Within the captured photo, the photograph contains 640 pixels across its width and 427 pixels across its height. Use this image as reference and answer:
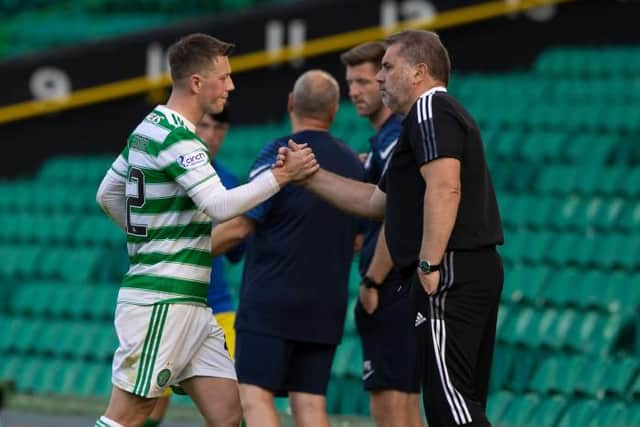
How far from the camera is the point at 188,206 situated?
18.2 ft

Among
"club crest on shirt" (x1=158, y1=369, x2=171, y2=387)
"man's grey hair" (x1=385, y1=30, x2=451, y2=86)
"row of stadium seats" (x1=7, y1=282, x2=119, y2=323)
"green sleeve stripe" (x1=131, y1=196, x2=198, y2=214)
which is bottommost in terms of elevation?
"row of stadium seats" (x1=7, y1=282, x2=119, y2=323)

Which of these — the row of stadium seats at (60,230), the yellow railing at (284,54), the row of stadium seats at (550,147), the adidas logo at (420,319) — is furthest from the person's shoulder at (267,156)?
the yellow railing at (284,54)

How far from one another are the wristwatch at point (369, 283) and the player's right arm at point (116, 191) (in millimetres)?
1228

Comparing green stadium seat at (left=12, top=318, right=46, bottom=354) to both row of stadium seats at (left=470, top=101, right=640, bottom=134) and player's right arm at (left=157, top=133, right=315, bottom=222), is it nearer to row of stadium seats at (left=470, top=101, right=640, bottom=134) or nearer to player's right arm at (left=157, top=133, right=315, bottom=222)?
row of stadium seats at (left=470, top=101, right=640, bottom=134)

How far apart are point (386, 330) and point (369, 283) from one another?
0.81 ft

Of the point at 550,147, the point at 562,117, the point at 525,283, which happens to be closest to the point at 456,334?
the point at 525,283

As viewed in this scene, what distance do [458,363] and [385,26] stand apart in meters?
8.57

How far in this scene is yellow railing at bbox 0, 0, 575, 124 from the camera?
43.9 ft

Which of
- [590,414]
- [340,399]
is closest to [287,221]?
[590,414]

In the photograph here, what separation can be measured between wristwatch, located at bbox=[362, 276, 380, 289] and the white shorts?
1.19m

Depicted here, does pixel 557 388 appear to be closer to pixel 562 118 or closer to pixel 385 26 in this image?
pixel 562 118

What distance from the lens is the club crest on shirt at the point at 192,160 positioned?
17.7 ft

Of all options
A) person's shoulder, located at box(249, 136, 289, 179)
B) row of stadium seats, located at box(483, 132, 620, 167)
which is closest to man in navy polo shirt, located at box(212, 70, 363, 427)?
person's shoulder, located at box(249, 136, 289, 179)

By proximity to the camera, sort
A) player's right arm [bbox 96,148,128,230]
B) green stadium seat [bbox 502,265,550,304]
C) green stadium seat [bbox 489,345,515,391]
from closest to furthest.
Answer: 1. player's right arm [bbox 96,148,128,230]
2. green stadium seat [bbox 489,345,515,391]
3. green stadium seat [bbox 502,265,550,304]
